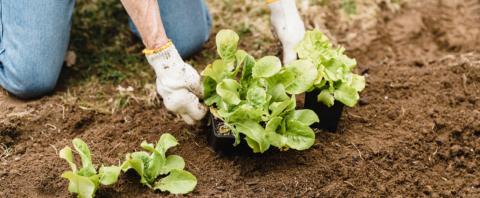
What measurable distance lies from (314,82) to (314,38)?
1.02 ft

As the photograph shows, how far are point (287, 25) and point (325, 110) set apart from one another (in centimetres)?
59

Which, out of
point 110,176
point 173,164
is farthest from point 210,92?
point 110,176

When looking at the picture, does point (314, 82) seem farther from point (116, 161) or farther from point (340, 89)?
point (116, 161)

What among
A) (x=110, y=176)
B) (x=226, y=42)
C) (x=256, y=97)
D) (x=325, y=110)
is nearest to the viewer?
(x=110, y=176)

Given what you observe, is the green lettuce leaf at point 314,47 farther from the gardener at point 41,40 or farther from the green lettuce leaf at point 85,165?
the green lettuce leaf at point 85,165

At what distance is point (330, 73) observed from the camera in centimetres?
156

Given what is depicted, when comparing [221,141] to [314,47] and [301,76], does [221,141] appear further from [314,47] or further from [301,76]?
[314,47]

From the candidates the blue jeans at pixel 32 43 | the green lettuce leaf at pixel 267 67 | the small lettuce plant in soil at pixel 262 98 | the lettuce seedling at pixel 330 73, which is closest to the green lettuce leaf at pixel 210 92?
the small lettuce plant in soil at pixel 262 98

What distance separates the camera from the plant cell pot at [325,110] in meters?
1.66

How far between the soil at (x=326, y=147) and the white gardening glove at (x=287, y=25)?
0.49 metres

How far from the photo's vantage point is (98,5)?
282cm

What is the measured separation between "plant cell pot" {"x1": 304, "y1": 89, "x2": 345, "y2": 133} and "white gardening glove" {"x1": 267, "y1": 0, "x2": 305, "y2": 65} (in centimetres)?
36

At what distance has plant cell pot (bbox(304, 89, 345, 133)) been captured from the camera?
166 cm

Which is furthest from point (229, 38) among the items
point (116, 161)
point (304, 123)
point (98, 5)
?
point (98, 5)
